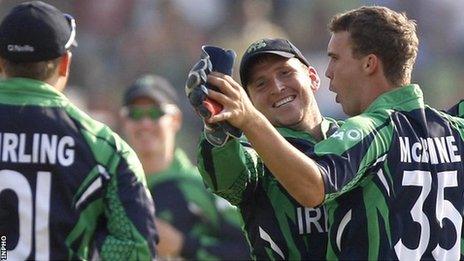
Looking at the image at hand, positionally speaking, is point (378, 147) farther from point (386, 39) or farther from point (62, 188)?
point (62, 188)

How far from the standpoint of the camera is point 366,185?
4.71 metres

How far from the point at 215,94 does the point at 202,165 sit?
801mm

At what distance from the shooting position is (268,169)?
15.9ft

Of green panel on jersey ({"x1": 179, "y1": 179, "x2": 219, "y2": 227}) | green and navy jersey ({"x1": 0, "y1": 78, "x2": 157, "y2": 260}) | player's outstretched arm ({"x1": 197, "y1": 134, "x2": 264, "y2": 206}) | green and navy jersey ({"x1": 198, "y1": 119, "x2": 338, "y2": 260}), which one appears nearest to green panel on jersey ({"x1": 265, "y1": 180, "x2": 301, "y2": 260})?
green and navy jersey ({"x1": 198, "y1": 119, "x2": 338, "y2": 260})

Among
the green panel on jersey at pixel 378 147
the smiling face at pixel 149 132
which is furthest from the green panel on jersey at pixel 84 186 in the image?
the smiling face at pixel 149 132

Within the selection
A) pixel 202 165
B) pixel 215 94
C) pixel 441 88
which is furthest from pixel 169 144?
pixel 215 94

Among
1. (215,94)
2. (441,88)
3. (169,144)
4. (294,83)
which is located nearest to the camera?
(215,94)

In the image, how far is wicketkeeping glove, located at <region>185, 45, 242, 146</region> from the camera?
13.3 feet

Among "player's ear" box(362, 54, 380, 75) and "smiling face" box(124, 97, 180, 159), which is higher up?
"player's ear" box(362, 54, 380, 75)

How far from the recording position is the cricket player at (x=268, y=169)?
4902 mm

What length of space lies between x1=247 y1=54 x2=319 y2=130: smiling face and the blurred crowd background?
22.4 ft

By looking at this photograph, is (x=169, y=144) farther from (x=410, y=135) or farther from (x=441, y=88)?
(x=410, y=135)

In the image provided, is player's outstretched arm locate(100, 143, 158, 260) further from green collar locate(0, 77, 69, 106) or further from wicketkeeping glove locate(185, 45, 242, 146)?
wicketkeeping glove locate(185, 45, 242, 146)

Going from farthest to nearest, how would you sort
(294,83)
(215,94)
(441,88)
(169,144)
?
(441,88) < (169,144) < (294,83) < (215,94)
